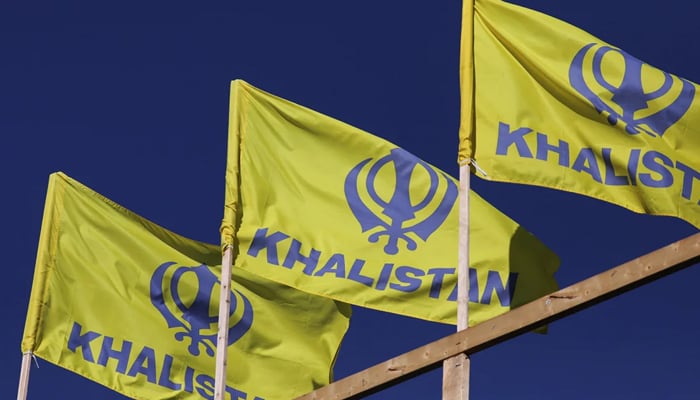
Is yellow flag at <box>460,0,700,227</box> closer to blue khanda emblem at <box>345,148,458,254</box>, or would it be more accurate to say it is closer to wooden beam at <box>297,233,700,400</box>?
blue khanda emblem at <box>345,148,458,254</box>

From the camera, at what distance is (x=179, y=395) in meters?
21.4

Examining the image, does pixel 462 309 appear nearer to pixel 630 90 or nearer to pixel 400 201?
pixel 630 90

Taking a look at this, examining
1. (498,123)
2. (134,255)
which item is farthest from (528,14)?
(134,255)

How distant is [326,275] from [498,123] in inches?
118

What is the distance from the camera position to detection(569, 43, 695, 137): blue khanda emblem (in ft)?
58.2

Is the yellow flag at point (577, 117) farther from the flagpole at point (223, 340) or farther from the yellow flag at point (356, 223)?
the flagpole at point (223, 340)

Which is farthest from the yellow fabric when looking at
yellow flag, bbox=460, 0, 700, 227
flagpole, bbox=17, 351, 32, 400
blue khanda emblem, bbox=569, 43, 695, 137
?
flagpole, bbox=17, 351, 32, 400

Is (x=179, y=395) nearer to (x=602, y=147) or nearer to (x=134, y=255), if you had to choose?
(x=134, y=255)

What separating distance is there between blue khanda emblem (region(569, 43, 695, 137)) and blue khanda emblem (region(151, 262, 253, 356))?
654cm

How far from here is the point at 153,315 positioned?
21625 mm

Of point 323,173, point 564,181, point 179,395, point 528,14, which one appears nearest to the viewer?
point 564,181

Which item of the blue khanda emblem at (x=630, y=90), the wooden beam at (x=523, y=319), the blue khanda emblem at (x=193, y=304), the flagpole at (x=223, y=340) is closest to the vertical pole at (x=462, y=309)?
the wooden beam at (x=523, y=319)

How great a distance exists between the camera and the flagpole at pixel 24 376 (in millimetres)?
20016

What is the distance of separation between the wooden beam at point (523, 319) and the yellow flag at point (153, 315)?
787 centimetres
